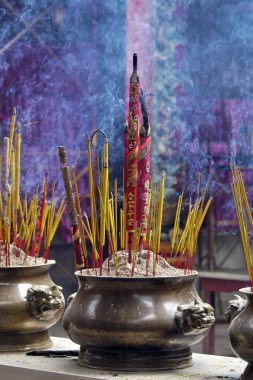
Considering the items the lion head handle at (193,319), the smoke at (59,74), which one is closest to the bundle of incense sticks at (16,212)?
the lion head handle at (193,319)

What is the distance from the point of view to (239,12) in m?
3.01

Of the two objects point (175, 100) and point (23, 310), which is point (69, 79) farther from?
point (23, 310)

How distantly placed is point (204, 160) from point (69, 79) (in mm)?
795

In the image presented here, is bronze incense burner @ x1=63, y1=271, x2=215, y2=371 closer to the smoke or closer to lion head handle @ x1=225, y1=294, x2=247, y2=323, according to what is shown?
lion head handle @ x1=225, y1=294, x2=247, y2=323

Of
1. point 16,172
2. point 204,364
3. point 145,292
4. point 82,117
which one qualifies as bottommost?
point 204,364

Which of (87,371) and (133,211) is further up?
(133,211)

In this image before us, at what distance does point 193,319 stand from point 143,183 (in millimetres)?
373

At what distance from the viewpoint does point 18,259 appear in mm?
2123

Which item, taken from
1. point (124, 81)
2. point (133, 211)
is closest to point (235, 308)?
point (133, 211)

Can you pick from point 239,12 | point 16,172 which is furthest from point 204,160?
point 16,172

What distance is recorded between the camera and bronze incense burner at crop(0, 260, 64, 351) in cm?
201

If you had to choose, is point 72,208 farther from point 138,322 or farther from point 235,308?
point 235,308

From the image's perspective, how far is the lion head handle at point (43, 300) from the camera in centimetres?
201

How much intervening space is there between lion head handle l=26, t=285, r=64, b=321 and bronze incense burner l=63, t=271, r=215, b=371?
214 millimetres
